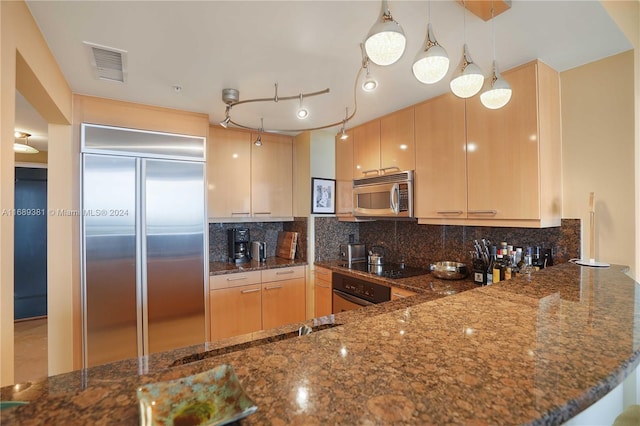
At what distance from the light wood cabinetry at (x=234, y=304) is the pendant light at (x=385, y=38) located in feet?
7.90

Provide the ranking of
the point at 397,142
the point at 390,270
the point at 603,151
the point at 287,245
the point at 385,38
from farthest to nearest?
the point at 287,245 < the point at 390,270 < the point at 397,142 < the point at 603,151 < the point at 385,38

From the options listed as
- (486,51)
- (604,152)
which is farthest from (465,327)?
(604,152)

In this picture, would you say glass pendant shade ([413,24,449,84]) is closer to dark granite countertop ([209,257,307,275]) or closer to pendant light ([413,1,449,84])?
pendant light ([413,1,449,84])

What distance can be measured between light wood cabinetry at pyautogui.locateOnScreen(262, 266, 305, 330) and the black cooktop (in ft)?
1.86

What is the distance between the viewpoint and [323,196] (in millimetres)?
3336

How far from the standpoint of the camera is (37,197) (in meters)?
4.11

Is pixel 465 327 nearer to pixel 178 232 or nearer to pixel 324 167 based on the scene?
pixel 178 232

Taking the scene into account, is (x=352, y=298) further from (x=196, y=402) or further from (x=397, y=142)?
(x=196, y=402)

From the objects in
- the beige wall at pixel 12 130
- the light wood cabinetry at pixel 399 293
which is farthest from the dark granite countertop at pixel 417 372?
the light wood cabinetry at pixel 399 293

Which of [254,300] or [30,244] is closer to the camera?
[254,300]

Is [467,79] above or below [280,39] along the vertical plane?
below

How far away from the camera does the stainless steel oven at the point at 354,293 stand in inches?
96.2

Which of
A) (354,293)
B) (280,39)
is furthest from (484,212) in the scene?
(280,39)

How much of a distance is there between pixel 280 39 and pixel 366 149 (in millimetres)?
1624
